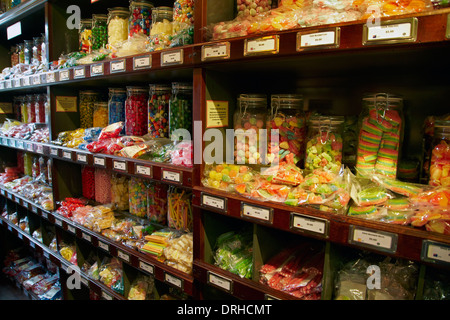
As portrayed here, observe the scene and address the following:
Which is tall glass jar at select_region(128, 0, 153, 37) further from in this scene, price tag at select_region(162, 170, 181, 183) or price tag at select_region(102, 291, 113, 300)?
price tag at select_region(102, 291, 113, 300)

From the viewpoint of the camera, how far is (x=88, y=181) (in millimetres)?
2111

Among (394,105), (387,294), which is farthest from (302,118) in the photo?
(387,294)

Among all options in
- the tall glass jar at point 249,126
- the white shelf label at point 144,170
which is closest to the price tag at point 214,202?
the tall glass jar at point 249,126

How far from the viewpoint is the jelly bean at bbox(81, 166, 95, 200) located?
210cm

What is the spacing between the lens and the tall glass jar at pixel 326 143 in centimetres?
106

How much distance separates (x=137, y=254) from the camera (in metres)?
1.51

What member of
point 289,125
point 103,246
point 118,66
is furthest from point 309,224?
point 103,246

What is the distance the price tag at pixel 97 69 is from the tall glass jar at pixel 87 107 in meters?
0.60

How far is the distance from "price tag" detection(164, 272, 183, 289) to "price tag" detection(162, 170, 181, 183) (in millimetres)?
445

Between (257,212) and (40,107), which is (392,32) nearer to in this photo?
(257,212)

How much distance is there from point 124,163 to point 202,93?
1.93 ft

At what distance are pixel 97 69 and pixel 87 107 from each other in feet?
2.26

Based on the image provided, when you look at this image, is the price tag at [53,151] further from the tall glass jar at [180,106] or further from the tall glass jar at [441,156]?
the tall glass jar at [441,156]

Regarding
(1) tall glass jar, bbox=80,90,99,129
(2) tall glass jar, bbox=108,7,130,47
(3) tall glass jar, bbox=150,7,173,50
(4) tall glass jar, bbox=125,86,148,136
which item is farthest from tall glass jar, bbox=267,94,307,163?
(1) tall glass jar, bbox=80,90,99,129
